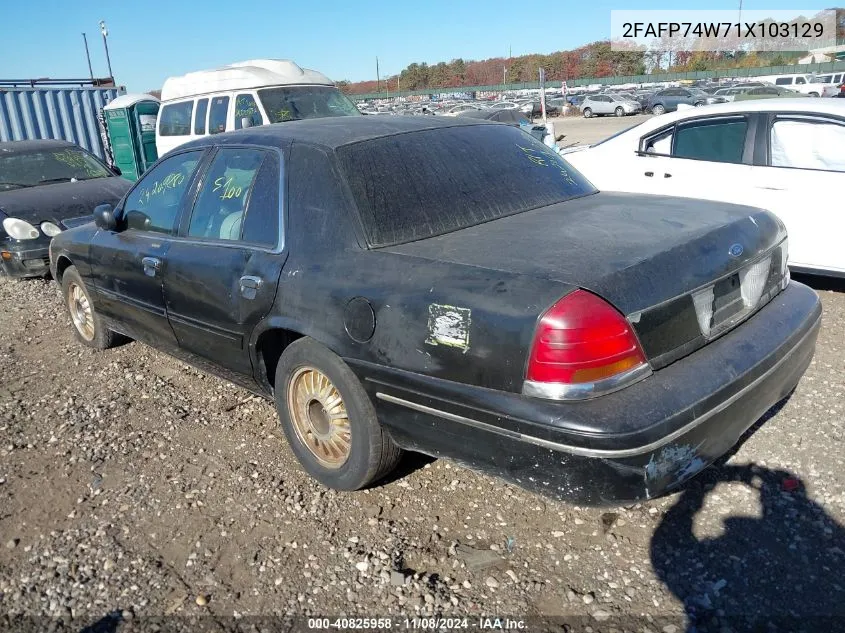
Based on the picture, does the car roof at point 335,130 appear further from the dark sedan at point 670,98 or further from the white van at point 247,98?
the dark sedan at point 670,98

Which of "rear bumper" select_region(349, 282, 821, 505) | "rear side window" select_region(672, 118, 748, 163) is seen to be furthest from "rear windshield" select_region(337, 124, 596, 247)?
"rear side window" select_region(672, 118, 748, 163)

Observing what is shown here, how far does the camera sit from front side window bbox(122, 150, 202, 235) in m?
3.74

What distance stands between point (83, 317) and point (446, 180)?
11.3ft

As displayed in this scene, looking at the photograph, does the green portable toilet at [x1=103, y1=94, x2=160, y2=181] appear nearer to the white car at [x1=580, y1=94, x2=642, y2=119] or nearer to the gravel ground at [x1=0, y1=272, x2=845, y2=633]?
the gravel ground at [x1=0, y1=272, x2=845, y2=633]

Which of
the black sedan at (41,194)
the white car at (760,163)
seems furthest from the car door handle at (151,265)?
the white car at (760,163)

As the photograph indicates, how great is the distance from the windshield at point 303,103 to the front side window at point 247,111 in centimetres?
13

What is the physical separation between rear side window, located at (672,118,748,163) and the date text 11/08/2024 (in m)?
4.47

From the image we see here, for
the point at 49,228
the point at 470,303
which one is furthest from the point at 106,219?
the point at 49,228

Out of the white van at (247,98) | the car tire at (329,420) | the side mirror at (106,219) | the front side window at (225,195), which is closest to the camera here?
the car tire at (329,420)

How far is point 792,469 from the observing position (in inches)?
118

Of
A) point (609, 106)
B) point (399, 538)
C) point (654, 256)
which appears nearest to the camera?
point (654, 256)

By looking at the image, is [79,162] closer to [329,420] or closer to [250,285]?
[250,285]

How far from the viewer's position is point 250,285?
120 inches

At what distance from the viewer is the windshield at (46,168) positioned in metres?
7.84
